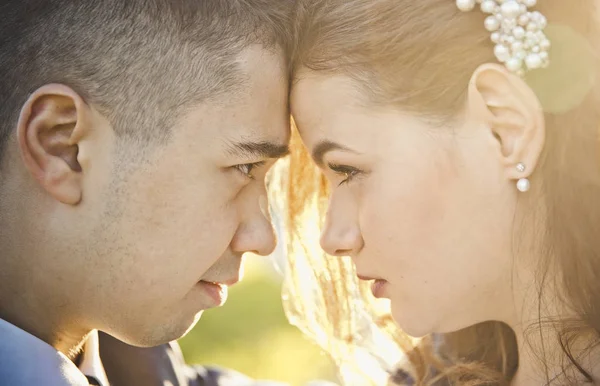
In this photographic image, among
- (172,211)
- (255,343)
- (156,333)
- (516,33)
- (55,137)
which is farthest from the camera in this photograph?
(255,343)

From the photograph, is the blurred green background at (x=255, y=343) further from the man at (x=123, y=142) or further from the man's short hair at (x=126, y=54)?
the man's short hair at (x=126, y=54)

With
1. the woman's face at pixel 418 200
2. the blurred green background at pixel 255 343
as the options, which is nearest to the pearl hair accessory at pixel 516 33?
the woman's face at pixel 418 200

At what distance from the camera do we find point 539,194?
2812 millimetres

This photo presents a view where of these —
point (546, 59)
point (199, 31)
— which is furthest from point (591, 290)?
point (199, 31)

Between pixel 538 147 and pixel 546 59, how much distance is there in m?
0.27

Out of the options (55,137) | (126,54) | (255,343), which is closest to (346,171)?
(126,54)

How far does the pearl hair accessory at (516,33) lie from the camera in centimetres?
271

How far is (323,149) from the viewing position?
2.94 metres

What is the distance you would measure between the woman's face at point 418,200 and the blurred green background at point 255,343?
4534mm

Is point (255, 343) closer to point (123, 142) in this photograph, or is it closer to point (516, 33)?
point (123, 142)

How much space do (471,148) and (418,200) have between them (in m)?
0.24

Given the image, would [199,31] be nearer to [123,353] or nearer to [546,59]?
[546,59]

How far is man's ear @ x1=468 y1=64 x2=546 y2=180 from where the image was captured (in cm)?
273

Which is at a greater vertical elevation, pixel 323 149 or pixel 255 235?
pixel 323 149
